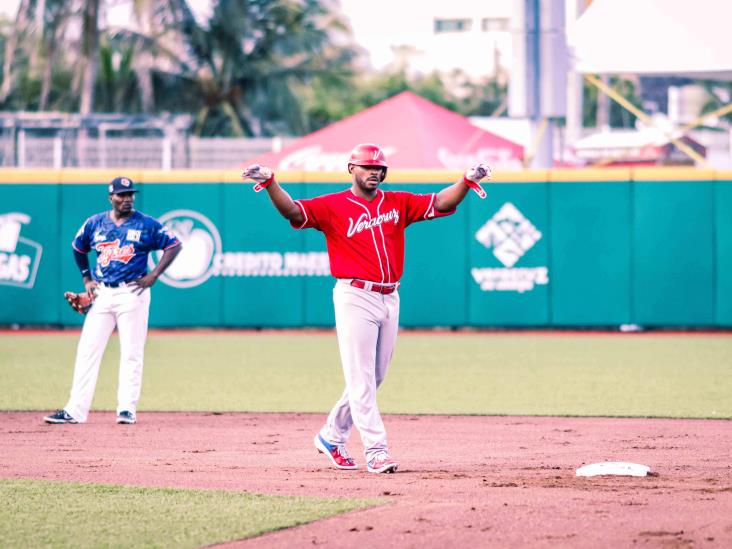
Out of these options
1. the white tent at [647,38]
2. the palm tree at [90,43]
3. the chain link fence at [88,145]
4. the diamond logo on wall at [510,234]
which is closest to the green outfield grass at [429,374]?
the diamond logo on wall at [510,234]

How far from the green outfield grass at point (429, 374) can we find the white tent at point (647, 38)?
15.1 ft

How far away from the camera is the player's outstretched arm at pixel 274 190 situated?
7.08 m

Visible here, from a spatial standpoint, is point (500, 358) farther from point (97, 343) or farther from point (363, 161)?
point (363, 161)

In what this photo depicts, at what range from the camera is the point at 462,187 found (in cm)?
759

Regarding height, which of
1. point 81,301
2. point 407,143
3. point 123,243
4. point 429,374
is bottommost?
point 429,374

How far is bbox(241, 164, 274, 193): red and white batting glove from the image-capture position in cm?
704

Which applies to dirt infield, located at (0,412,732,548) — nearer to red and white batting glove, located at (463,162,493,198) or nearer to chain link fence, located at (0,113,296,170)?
red and white batting glove, located at (463,162,493,198)

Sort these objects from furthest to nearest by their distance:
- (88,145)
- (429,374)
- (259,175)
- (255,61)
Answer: (255,61) → (88,145) → (429,374) → (259,175)

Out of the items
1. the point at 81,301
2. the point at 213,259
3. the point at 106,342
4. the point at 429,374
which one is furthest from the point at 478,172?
the point at 213,259

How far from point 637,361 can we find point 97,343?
710 cm

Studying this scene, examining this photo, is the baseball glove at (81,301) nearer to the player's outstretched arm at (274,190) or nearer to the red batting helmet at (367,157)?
the player's outstretched arm at (274,190)

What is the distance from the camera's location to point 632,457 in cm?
830

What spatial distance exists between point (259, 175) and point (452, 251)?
11.8m

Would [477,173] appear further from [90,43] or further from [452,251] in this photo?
[90,43]
